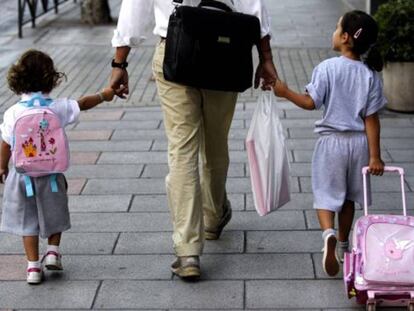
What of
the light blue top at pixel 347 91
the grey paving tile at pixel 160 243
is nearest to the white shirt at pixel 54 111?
the grey paving tile at pixel 160 243

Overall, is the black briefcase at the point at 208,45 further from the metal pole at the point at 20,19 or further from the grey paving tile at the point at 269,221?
the metal pole at the point at 20,19

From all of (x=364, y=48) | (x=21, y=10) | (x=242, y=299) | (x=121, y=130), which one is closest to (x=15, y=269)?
(x=242, y=299)

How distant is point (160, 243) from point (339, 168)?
122 centimetres

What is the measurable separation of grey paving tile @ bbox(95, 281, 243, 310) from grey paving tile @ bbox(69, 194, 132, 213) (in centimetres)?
128

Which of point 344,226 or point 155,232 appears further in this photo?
point 155,232

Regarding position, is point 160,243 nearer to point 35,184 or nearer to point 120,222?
point 120,222

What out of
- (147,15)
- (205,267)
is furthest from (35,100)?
(205,267)

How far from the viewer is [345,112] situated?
184 inches

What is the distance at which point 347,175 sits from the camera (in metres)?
4.77

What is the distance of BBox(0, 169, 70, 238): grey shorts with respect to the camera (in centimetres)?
473

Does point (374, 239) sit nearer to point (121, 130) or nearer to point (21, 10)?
point (121, 130)

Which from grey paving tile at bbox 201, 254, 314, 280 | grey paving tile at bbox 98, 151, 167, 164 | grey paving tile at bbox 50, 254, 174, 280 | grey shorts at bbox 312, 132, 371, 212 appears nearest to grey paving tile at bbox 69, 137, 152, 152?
grey paving tile at bbox 98, 151, 167, 164

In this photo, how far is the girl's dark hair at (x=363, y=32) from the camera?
15.0ft

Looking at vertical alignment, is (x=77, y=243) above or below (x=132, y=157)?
above
